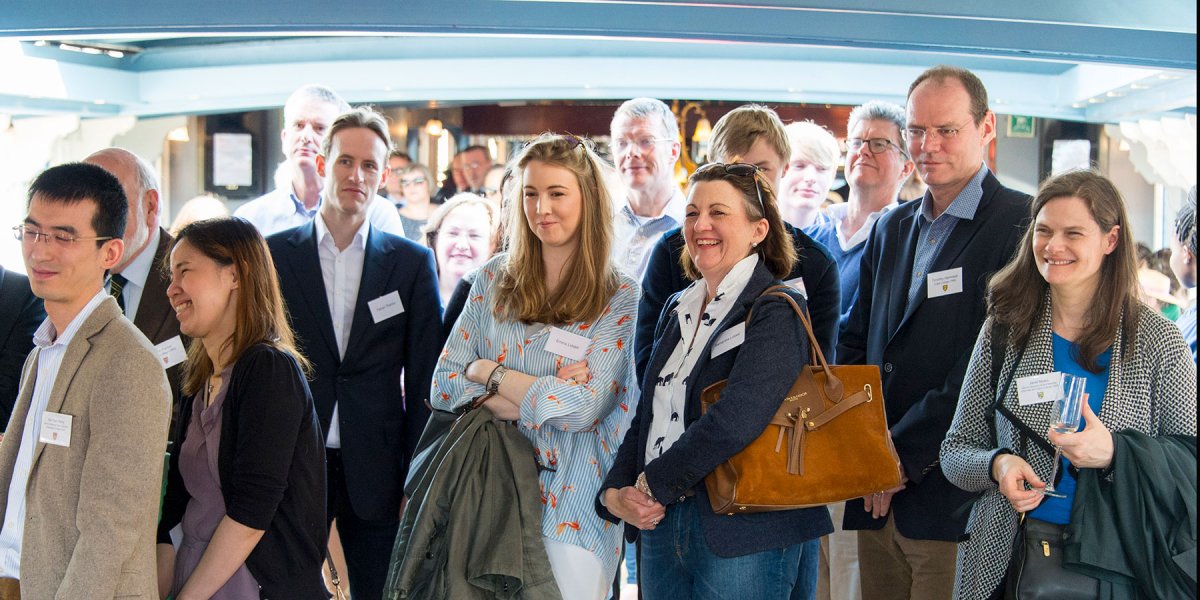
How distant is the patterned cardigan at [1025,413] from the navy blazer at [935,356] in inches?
6.2

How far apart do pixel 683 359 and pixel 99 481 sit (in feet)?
4.03

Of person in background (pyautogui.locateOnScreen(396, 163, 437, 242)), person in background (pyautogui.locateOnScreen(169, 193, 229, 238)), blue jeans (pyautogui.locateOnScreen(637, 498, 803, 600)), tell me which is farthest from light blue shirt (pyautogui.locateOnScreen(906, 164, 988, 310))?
person in background (pyautogui.locateOnScreen(396, 163, 437, 242))

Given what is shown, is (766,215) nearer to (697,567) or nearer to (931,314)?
(931,314)

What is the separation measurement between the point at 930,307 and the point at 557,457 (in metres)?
1.01

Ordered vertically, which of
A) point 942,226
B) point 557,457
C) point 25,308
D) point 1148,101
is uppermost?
point 1148,101

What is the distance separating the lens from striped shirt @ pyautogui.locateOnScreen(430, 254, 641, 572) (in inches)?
94.7

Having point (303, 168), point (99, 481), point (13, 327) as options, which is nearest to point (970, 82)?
point (99, 481)

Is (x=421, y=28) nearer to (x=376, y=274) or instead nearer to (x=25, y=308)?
(x=376, y=274)

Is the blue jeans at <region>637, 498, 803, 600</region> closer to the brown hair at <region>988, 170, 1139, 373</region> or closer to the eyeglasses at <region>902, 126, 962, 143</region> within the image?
the brown hair at <region>988, 170, 1139, 373</region>

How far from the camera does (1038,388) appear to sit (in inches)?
81.3

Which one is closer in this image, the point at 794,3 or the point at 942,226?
the point at 794,3

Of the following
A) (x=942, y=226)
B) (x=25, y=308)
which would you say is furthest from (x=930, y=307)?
(x=25, y=308)

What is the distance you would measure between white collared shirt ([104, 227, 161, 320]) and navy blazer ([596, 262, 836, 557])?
152 cm

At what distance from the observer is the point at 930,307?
2576 mm
